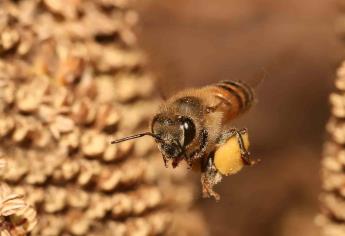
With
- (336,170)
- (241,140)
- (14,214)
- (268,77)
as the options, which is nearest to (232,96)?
(241,140)

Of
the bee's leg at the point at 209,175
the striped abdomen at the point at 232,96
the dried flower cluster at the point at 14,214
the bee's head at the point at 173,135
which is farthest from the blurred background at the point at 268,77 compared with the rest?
the dried flower cluster at the point at 14,214

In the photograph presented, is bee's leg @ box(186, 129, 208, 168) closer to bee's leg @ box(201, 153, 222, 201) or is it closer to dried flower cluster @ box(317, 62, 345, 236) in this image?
bee's leg @ box(201, 153, 222, 201)

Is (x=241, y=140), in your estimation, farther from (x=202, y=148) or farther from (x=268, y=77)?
(x=268, y=77)

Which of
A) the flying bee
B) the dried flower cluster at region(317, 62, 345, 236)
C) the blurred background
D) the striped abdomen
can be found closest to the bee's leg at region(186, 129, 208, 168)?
the flying bee

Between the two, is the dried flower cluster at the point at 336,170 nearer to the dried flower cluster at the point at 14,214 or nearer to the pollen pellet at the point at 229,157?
the pollen pellet at the point at 229,157

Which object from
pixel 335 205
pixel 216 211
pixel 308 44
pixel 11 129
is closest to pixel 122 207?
pixel 11 129

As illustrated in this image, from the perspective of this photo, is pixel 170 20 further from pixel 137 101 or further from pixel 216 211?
pixel 137 101
